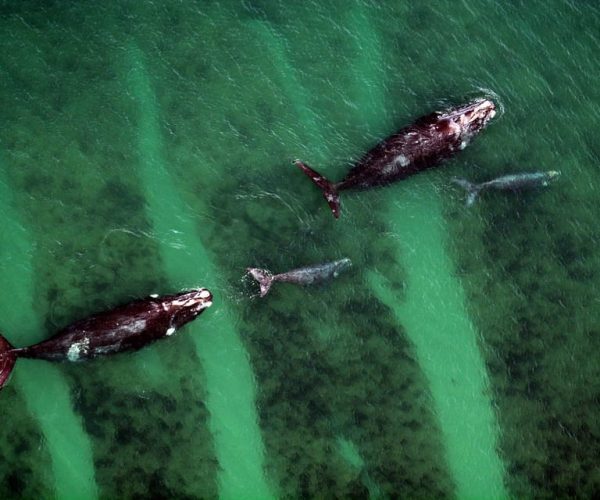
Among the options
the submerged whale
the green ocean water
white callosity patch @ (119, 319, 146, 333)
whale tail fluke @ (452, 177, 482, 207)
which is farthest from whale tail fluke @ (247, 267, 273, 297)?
whale tail fluke @ (452, 177, 482, 207)

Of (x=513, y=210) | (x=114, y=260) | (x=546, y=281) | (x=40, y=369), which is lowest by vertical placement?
(x=40, y=369)

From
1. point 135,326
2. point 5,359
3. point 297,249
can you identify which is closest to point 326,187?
point 297,249

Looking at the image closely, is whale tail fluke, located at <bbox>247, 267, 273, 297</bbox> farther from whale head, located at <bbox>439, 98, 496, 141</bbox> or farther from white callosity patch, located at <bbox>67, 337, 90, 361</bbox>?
whale head, located at <bbox>439, 98, 496, 141</bbox>

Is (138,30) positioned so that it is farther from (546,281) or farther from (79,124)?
(546,281)

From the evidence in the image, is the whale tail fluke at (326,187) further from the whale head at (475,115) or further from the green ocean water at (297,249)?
the whale head at (475,115)

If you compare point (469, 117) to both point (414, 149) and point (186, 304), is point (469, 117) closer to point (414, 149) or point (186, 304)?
point (414, 149)

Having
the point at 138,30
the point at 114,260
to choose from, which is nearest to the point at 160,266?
the point at 114,260

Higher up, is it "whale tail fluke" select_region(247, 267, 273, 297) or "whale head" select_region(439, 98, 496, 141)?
"whale head" select_region(439, 98, 496, 141)
